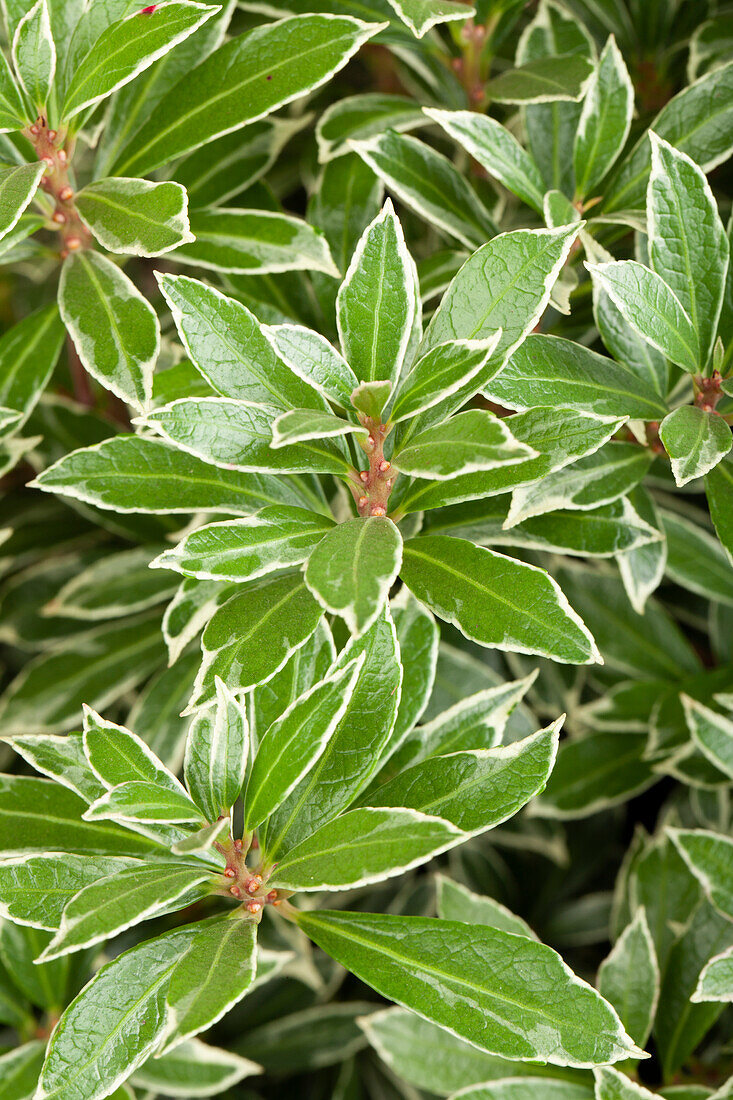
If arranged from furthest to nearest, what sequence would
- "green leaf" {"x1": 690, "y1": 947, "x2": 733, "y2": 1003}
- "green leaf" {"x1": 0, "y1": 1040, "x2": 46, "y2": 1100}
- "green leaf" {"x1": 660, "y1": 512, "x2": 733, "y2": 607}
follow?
"green leaf" {"x1": 660, "y1": 512, "x2": 733, "y2": 607} → "green leaf" {"x1": 0, "y1": 1040, "x2": 46, "y2": 1100} → "green leaf" {"x1": 690, "y1": 947, "x2": 733, "y2": 1003}

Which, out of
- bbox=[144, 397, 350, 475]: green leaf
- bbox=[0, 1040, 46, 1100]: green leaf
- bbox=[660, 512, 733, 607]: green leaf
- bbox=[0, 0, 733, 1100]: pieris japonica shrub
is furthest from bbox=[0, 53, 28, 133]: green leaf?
bbox=[0, 1040, 46, 1100]: green leaf

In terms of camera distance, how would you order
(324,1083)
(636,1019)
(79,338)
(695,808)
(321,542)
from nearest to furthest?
1. (321,542)
2. (79,338)
3. (636,1019)
4. (695,808)
5. (324,1083)

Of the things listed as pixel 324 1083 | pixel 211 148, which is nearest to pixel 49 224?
pixel 211 148

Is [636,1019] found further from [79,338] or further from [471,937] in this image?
[79,338]

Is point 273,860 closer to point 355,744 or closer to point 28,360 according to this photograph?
point 355,744

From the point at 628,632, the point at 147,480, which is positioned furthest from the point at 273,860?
the point at 628,632

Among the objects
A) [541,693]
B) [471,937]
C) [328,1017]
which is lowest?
[328,1017]

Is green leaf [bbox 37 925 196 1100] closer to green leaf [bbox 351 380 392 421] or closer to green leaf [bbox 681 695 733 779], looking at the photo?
green leaf [bbox 351 380 392 421]
